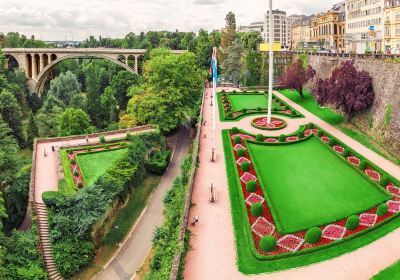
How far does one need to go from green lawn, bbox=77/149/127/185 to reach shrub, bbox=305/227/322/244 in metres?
17.0

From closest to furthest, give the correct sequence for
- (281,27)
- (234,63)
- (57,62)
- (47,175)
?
(47,175) < (234,63) < (57,62) < (281,27)

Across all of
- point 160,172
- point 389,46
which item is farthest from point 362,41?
point 160,172

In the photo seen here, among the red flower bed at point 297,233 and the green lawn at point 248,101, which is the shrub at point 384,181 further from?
the green lawn at point 248,101

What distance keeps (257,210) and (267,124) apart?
20.5 meters

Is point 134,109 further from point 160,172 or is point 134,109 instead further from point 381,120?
point 381,120

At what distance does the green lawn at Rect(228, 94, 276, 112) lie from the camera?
50856mm

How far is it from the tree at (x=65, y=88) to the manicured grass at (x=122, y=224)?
128ft

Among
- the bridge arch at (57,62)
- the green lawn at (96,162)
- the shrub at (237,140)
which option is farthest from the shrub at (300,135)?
the bridge arch at (57,62)

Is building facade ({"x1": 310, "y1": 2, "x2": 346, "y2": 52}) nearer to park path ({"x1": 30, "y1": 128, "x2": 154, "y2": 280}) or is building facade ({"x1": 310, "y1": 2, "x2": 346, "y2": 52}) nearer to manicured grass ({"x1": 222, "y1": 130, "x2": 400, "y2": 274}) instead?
park path ({"x1": 30, "y1": 128, "x2": 154, "y2": 280})

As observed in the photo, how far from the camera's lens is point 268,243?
1814 centimetres

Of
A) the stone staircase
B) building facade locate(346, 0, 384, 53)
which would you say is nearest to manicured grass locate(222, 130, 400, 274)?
the stone staircase

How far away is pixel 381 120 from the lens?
33.2m

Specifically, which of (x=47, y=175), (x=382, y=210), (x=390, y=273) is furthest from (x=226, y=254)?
(x=47, y=175)

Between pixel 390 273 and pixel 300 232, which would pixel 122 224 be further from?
pixel 390 273
